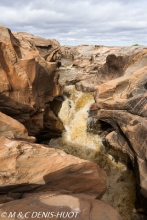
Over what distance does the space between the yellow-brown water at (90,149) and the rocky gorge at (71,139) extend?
0.17ft

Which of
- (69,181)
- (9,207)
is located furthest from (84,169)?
(9,207)

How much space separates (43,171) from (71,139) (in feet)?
24.1

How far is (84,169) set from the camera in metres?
6.57

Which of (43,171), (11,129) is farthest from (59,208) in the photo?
(11,129)

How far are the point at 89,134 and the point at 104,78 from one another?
228 inches

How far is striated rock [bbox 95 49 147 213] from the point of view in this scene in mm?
8807

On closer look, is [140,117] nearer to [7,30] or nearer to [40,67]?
[40,67]

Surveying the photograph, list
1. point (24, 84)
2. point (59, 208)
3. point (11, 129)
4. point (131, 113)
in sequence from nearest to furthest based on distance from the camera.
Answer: point (59, 208) < point (11, 129) < point (131, 113) < point (24, 84)

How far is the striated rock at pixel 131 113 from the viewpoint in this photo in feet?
28.9

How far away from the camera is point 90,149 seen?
12.6 metres

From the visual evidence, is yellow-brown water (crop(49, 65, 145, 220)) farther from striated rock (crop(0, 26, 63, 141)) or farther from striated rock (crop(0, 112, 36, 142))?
striated rock (crop(0, 112, 36, 142))

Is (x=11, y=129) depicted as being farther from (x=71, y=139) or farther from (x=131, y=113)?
(x=71, y=139)

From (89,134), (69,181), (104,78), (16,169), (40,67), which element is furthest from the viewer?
(104,78)

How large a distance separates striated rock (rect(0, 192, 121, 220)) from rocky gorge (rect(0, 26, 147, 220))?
0.02 meters
